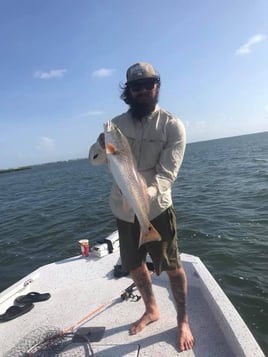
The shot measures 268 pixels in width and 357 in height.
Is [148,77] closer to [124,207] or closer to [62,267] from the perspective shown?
[124,207]

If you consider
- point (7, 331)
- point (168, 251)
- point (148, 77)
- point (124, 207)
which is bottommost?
point (7, 331)

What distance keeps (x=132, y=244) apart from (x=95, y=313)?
1643 mm

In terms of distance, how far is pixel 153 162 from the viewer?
3.48 meters

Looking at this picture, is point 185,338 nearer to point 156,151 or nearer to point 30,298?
point 156,151

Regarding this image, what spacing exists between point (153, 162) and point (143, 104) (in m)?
0.70

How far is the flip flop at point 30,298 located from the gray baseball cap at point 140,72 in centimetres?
386

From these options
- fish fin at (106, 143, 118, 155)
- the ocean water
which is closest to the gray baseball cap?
fish fin at (106, 143, 118, 155)

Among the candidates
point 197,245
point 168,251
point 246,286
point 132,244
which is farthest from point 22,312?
point 197,245

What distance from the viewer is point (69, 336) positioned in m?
3.95

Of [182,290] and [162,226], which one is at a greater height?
[162,226]

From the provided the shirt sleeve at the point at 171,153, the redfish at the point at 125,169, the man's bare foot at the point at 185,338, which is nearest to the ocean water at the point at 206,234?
the man's bare foot at the point at 185,338

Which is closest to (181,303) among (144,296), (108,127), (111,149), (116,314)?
(144,296)

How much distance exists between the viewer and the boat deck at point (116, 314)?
11.7 feet

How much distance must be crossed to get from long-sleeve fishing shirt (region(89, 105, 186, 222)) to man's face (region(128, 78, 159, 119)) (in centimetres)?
8
